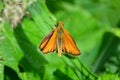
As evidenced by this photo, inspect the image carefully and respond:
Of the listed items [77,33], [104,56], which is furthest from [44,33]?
[77,33]

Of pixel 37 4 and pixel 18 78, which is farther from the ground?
pixel 37 4

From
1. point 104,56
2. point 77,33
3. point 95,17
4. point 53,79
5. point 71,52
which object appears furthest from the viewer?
point 95,17

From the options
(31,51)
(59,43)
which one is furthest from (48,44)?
(31,51)

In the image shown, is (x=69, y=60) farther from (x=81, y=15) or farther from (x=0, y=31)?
(x=81, y=15)

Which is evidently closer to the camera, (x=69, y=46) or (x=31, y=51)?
(x=69, y=46)

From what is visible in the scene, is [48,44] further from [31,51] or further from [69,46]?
[31,51]
